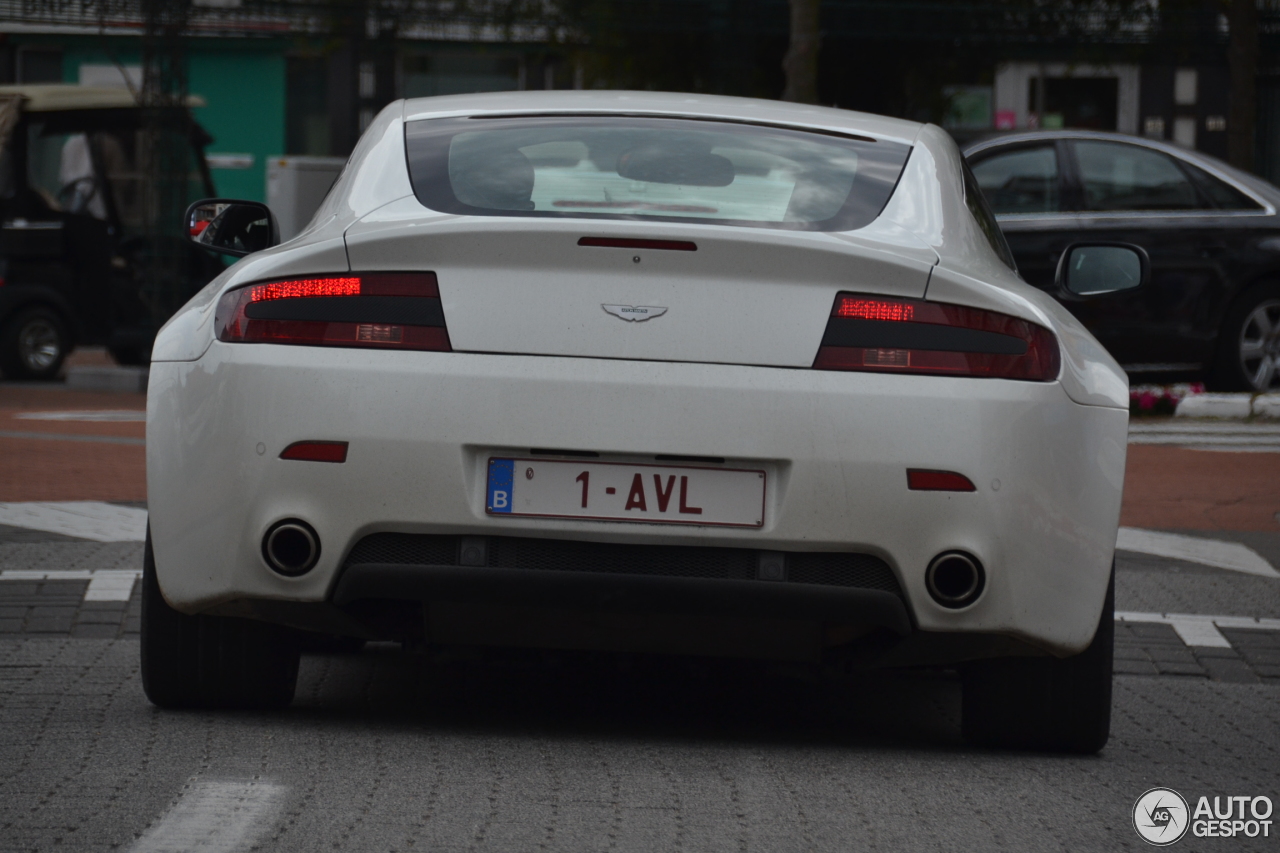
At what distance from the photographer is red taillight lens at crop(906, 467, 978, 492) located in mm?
3727

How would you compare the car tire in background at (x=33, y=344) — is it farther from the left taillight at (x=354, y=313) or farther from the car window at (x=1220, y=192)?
the left taillight at (x=354, y=313)

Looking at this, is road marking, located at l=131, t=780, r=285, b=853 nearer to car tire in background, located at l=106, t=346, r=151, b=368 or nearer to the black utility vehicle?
the black utility vehicle

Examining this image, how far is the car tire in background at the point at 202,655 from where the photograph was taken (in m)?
4.21

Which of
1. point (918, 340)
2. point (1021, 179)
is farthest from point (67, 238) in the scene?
point (918, 340)

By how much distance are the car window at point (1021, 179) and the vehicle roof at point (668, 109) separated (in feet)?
24.0

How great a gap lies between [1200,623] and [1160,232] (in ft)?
21.3

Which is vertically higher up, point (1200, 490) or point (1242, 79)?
point (1242, 79)

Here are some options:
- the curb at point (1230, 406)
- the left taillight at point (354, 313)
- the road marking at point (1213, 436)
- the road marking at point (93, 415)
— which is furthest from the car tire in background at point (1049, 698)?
the road marking at point (93, 415)

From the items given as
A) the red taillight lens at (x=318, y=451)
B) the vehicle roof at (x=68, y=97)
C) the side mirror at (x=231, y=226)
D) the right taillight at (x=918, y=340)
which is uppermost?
the vehicle roof at (x=68, y=97)

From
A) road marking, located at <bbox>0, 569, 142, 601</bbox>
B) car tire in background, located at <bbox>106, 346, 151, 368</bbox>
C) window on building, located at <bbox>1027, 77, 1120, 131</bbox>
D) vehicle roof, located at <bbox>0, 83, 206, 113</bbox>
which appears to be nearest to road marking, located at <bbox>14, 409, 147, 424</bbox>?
car tire in background, located at <bbox>106, 346, 151, 368</bbox>

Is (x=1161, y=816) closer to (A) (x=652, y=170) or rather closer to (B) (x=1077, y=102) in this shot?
(A) (x=652, y=170)

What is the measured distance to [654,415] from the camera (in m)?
3.71

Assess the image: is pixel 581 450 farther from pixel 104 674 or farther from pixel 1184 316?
pixel 1184 316

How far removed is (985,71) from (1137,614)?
47.1 feet
